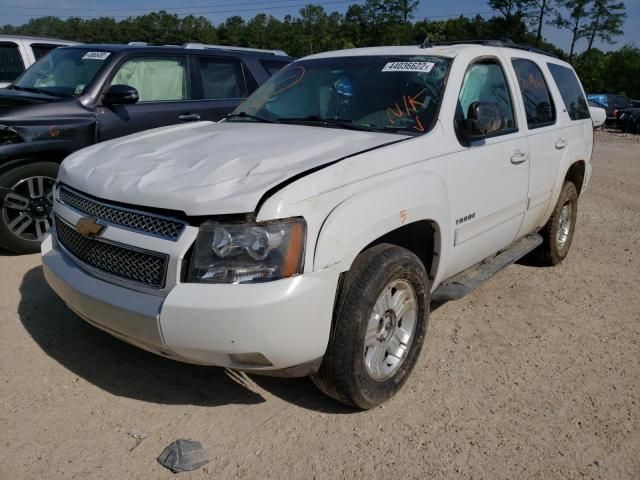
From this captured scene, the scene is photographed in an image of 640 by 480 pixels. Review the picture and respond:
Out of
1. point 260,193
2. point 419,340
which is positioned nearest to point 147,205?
point 260,193

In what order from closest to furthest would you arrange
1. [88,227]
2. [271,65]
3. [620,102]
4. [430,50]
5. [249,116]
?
[88,227] → [430,50] → [249,116] → [271,65] → [620,102]

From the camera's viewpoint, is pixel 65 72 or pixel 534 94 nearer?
pixel 534 94

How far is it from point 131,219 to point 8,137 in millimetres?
2950

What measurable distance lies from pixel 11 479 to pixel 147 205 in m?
1.27

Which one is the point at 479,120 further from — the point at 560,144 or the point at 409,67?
the point at 560,144

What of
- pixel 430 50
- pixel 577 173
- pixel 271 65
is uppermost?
pixel 430 50

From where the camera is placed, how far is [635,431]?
9.58ft

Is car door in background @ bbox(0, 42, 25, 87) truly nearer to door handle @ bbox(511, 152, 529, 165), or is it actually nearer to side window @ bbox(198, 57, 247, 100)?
side window @ bbox(198, 57, 247, 100)

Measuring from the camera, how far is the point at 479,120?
3.45m

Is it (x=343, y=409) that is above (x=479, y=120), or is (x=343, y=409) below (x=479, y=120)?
below

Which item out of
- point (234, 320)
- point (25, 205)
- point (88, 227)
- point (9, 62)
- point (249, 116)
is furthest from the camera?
point (9, 62)

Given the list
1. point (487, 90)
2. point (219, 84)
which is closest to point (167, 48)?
point (219, 84)

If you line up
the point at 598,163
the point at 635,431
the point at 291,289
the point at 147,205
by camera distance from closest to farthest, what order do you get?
the point at 291,289, the point at 147,205, the point at 635,431, the point at 598,163

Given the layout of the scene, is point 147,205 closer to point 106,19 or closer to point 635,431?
point 635,431
